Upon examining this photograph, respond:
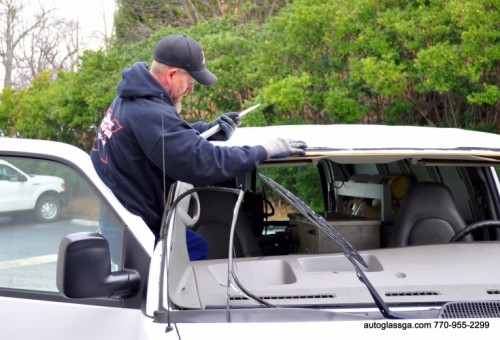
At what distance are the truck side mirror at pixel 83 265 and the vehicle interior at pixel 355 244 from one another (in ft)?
0.83

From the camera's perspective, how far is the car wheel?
3.10 metres

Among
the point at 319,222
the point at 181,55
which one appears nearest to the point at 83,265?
the point at 319,222

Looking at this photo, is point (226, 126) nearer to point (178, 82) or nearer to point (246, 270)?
point (178, 82)

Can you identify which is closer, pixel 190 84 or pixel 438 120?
pixel 190 84

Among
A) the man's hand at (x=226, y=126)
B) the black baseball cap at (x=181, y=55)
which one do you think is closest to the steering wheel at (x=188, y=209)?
the man's hand at (x=226, y=126)

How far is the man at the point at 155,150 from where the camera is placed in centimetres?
292

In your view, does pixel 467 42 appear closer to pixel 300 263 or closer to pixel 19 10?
pixel 300 263

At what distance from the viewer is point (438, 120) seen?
41.0ft

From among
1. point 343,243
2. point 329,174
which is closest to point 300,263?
point 343,243

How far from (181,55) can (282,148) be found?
0.70 meters

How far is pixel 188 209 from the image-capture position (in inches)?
133

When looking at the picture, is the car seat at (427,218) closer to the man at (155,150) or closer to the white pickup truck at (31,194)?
the man at (155,150)

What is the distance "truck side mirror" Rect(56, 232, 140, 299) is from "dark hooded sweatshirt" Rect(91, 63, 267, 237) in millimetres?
408

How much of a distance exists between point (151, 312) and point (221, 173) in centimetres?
58
